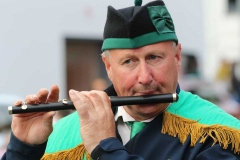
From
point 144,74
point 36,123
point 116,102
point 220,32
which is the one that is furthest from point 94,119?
point 220,32

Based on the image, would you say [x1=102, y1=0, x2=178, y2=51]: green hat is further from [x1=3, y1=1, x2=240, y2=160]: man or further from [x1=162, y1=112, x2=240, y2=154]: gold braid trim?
[x1=162, y1=112, x2=240, y2=154]: gold braid trim

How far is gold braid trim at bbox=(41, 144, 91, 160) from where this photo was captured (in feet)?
12.6

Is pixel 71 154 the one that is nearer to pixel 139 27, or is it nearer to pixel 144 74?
pixel 144 74

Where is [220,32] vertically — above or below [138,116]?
below

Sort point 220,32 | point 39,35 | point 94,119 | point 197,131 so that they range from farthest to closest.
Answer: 1. point 220,32
2. point 39,35
3. point 197,131
4. point 94,119

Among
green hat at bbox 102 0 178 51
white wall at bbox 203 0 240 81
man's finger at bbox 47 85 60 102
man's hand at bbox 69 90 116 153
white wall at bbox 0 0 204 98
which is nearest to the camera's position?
man's hand at bbox 69 90 116 153

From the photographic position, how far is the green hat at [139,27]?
3.69 metres

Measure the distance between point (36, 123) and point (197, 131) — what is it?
0.84m

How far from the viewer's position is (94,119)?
3537mm

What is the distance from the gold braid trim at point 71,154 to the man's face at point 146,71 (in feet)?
1.12

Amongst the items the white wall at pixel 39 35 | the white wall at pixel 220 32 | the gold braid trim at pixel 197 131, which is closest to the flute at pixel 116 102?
the gold braid trim at pixel 197 131

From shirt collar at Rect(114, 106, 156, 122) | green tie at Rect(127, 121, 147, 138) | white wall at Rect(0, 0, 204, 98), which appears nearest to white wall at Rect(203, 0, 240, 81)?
white wall at Rect(0, 0, 204, 98)

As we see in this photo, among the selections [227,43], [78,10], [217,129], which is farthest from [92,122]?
[227,43]

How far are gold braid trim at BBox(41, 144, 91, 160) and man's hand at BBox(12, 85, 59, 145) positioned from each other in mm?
133
